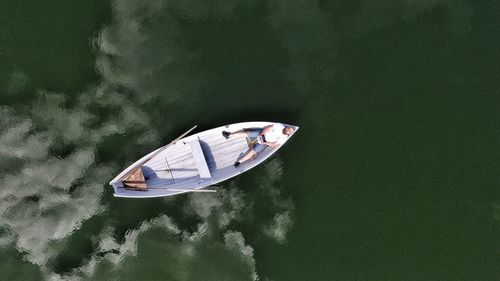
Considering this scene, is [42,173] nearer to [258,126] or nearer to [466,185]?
[258,126]

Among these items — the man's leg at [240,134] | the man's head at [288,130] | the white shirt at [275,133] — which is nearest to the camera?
the white shirt at [275,133]

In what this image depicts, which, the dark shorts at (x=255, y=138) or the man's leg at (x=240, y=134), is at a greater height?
the man's leg at (x=240, y=134)

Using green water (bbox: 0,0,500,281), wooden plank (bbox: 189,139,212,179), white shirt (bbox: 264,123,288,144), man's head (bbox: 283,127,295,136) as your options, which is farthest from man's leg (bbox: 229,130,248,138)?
man's head (bbox: 283,127,295,136)

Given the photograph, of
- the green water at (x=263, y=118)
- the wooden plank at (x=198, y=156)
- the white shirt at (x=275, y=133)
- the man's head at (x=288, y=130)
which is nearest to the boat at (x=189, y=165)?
the wooden plank at (x=198, y=156)

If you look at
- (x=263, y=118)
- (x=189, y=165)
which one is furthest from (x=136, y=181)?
(x=263, y=118)

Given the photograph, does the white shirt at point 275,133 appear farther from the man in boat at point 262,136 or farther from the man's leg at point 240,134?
the man's leg at point 240,134

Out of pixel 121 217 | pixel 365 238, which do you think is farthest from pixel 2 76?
pixel 365 238

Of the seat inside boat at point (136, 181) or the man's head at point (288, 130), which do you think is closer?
the man's head at point (288, 130)

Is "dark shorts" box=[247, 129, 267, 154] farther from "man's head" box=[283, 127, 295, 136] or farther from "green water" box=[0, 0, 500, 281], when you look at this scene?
"green water" box=[0, 0, 500, 281]
